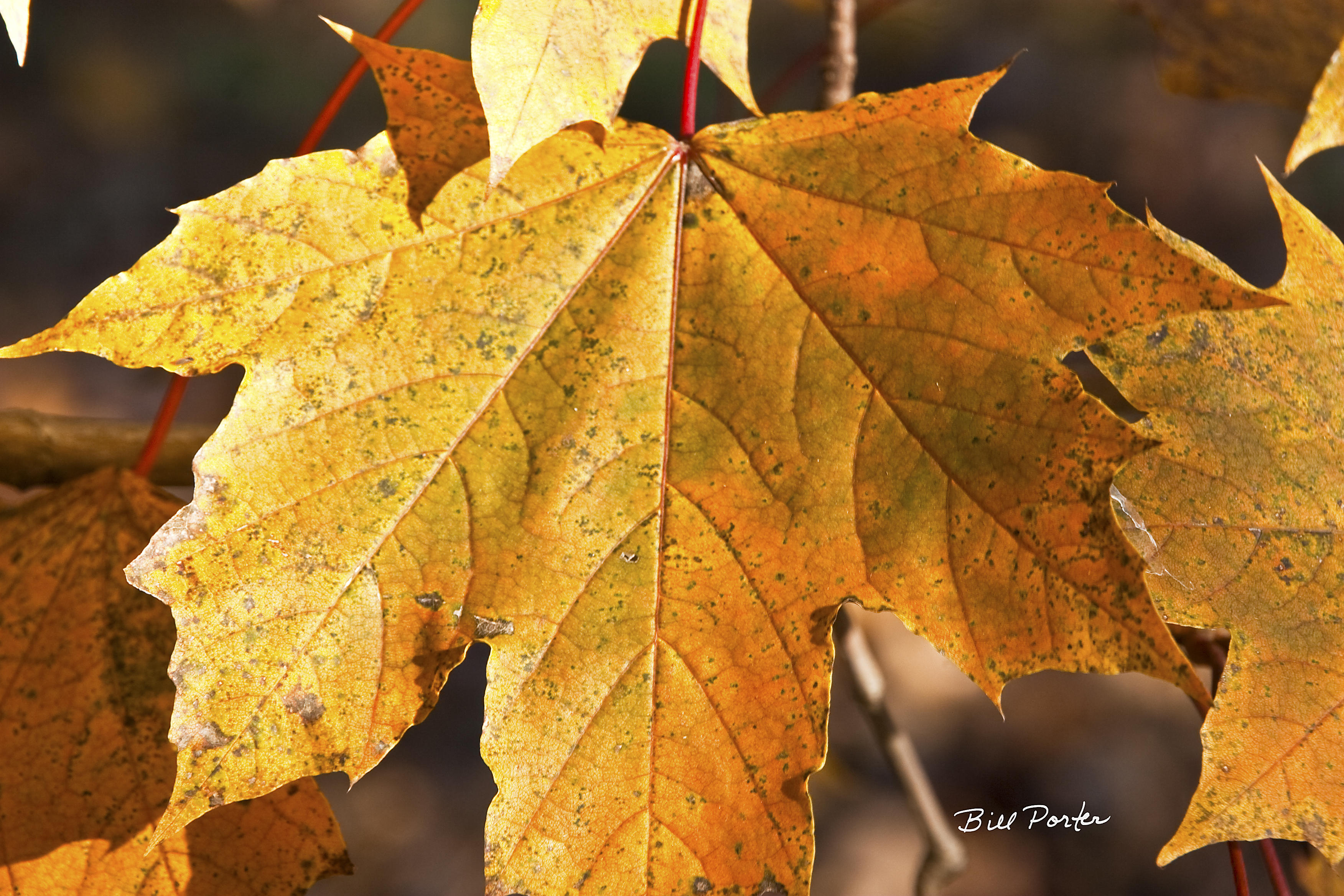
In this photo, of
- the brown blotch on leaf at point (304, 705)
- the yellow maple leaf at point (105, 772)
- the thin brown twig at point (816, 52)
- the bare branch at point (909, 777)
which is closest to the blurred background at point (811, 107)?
the thin brown twig at point (816, 52)

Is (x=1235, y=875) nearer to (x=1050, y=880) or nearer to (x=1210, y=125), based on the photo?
(x=1050, y=880)

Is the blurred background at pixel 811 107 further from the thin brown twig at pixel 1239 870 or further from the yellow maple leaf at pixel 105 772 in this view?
the yellow maple leaf at pixel 105 772

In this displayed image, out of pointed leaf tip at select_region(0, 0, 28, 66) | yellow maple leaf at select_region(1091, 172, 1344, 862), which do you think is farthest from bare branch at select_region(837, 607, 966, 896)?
pointed leaf tip at select_region(0, 0, 28, 66)

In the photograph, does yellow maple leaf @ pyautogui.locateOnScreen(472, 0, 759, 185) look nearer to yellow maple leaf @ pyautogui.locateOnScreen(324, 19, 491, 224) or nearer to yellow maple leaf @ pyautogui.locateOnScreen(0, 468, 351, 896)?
yellow maple leaf @ pyautogui.locateOnScreen(324, 19, 491, 224)
